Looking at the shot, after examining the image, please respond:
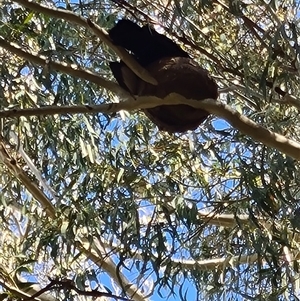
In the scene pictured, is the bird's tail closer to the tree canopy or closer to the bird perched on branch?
the bird perched on branch

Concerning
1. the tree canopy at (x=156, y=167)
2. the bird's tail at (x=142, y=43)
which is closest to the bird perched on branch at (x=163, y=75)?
the bird's tail at (x=142, y=43)

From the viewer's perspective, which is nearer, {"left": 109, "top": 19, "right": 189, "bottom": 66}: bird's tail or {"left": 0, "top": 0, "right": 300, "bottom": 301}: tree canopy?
{"left": 109, "top": 19, "right": 189, "bottom": 66}: bird's tail

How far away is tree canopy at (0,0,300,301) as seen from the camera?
2389 millimetres

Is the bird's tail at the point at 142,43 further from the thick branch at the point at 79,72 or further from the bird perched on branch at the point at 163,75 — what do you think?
the thick branch at the point at 79,72

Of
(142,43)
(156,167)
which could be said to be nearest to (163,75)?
(142,43)

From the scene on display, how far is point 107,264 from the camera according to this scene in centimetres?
318

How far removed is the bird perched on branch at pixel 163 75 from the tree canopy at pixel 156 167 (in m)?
0.25

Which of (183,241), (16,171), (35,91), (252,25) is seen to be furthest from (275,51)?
(16,171)

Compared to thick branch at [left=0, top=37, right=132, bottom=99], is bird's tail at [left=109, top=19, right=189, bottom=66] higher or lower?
higher

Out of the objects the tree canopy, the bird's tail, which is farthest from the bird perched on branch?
the tree canopy

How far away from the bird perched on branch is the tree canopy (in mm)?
247

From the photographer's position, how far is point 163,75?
192 cm

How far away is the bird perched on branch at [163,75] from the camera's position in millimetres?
1907

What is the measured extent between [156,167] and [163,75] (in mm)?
975
